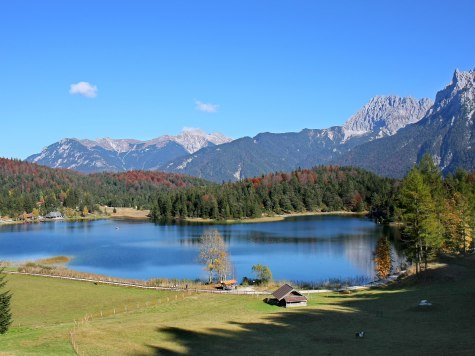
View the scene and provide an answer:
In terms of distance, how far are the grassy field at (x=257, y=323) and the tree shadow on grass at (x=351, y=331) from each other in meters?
0.08

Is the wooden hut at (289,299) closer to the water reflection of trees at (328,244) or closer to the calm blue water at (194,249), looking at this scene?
the calm blue water at (194,249)

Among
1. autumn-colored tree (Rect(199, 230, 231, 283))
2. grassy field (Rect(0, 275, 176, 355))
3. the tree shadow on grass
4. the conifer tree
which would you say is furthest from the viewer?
autumn-colored tree (Rect(199, 230, 231, 283))

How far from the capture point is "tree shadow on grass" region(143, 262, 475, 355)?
127 ft

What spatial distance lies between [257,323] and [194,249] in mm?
75935

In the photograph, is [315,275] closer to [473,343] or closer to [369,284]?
[369,284]

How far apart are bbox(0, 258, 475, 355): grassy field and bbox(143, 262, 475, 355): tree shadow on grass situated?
8 cm

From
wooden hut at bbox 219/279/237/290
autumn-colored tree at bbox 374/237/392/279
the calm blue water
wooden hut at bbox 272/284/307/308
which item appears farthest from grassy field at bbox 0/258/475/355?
the calm blue water

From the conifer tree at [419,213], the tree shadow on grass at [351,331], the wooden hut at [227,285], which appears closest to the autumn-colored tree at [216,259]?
the wooden hut at [227,285]

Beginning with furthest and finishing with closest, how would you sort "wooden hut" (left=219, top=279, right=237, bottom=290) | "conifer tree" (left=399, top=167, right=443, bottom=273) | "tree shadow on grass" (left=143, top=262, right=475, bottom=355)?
"wooden hut" (left=219, top=279, right=237, bottom=290), "conifer tree" (left=399, top=167, right=443, bottom=273), "tree shadow on grass" (left=143, top=262, right=475, bottom=355)

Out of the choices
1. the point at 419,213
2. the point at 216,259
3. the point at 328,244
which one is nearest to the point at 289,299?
the point at 419,213

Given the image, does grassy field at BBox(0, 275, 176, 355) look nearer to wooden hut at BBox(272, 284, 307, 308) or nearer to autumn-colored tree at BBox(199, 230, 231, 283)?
autumn-colored tree at BBox(199, 230, 231, 283)

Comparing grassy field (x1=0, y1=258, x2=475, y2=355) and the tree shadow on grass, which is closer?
the tree shadow on grass

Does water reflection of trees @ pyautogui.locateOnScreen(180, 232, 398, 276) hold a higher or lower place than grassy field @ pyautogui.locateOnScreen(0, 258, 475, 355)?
higher

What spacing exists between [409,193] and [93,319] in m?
45.5
